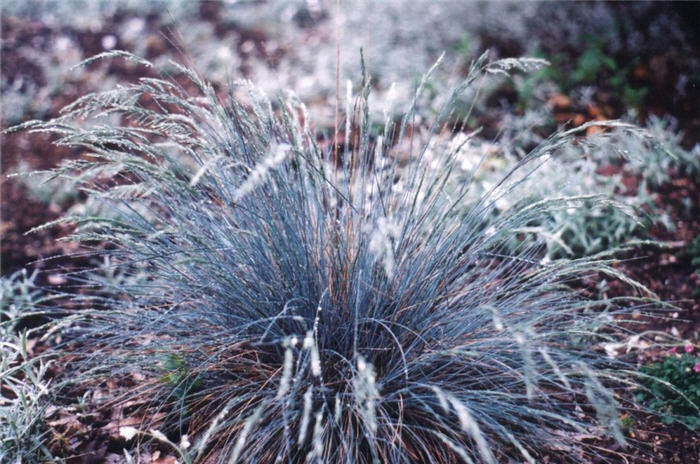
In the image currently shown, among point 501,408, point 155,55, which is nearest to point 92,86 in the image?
point 155,55

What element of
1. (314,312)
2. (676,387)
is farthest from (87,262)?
(676,387)

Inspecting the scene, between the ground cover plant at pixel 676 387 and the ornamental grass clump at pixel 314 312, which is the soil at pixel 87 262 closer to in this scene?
the ground cover plant at pixel 676 387

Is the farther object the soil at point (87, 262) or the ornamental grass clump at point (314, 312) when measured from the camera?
the soil at point (87, 262)

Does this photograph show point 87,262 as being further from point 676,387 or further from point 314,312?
point 676,387

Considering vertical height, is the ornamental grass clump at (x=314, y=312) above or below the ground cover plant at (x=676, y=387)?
above

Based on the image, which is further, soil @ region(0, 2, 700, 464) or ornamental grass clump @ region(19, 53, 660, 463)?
soil @ region(0, 2, 700, 464)

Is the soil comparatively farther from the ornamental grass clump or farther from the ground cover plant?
the ornamental grass clump

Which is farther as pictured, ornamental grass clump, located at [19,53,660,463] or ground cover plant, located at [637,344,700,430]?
ground cover plant, located at [637,344,700,430]

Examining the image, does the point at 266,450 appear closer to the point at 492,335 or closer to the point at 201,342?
the point at 201,342

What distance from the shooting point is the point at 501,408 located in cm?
179

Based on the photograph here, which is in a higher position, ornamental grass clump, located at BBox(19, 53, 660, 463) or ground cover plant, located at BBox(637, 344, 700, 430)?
ornamental grass clump, located at BBox(19, 53, 660, 463)

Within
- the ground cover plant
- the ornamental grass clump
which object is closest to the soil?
the ground cover plant

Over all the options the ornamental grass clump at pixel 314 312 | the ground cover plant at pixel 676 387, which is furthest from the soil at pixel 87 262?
the ornamental grass clump at pixel 314 312

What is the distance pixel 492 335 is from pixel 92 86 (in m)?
4.38
